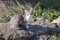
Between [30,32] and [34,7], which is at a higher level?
[34,7]

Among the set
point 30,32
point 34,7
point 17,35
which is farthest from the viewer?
point 34,7

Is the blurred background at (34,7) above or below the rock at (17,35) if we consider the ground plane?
above

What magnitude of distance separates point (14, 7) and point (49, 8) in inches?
52.8

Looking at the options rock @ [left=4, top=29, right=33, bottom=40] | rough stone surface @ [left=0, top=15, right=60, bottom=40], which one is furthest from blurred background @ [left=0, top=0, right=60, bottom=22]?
rock @ [left=4, top=29, right=33, bottom=40]

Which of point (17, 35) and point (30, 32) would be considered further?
point (30, 32)

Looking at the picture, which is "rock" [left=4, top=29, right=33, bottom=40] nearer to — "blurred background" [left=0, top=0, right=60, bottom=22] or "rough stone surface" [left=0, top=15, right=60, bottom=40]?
"rough stone surface" [left=0, top=15, right=60, bottom=40]

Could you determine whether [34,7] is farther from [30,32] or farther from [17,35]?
[17,35]

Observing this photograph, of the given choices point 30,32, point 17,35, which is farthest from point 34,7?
point 17,35

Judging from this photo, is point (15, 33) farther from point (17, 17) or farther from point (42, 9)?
point (42, 9)

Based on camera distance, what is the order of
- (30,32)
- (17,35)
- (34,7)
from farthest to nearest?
1. (34,7)
2. (30,32)
3. (17,35)

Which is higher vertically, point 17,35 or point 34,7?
point 34,7

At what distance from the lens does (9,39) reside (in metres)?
7.18

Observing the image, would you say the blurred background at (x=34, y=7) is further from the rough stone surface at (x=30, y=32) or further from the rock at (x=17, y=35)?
the rock at (x=17, y=35)

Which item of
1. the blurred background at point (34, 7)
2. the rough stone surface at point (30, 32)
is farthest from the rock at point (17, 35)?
the blurred background at point (34, 7)
